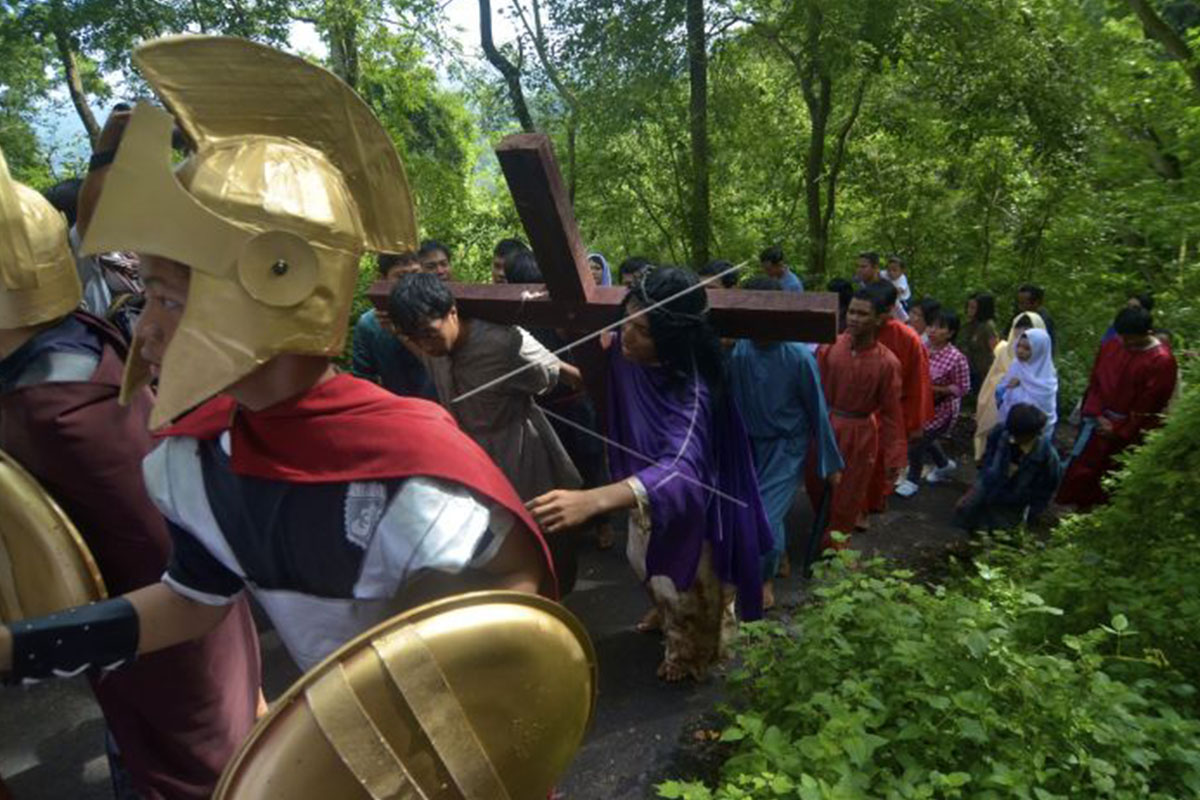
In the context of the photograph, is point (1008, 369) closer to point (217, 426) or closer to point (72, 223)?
point (217, 426)

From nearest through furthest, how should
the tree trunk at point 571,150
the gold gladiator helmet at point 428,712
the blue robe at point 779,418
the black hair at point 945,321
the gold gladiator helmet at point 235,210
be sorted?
the gold gladiator helmet at point 428,712 → the gold gladiator helmet at point 235,210 → the blue robe at point 779,418 → the black hair at point 945,321 → the tree trunk at point 571,150

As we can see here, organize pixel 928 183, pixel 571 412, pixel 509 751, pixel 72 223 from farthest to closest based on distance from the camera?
pixel 928 183, pixel 571 412, pixel 72 223, pixel 509 751

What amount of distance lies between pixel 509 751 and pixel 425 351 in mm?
2397

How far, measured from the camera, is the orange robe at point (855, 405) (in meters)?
5.02

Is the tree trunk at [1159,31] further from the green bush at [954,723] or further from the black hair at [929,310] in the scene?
Answer: the green bush at [954,723]

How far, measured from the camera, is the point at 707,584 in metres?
3.65

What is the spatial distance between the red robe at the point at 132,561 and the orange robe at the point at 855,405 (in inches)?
147

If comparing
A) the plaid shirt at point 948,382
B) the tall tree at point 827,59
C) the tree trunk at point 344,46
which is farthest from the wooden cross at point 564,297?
the tree trunk at point 344,46

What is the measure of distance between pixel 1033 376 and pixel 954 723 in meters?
4.65

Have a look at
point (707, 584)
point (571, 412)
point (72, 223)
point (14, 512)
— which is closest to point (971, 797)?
point (707, 584)

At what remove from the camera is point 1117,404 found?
17.4 feet

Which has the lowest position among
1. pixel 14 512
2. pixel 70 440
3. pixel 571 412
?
pixel 571 412

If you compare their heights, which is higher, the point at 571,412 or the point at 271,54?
the point at 271,54

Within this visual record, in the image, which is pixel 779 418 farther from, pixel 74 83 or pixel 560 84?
pixel 74 83
